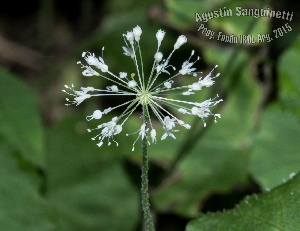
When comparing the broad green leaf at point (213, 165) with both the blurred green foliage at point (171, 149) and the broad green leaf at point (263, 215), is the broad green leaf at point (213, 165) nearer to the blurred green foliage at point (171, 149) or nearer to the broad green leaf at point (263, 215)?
the blurred green foliage at point (171, 149)

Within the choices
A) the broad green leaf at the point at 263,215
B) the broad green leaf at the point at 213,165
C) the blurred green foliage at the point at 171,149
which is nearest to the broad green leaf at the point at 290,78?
the blurred green foliage at the point at 171,149

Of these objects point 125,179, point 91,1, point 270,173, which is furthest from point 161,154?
point 91,1

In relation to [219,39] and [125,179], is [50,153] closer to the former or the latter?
[125,179]

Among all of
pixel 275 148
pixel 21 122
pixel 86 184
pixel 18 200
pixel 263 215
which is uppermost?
pixel 21 122

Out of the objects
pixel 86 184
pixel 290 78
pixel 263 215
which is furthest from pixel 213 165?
pixel 263 215

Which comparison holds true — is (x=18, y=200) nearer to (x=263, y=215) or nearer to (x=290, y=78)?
(x=263, y=215)
